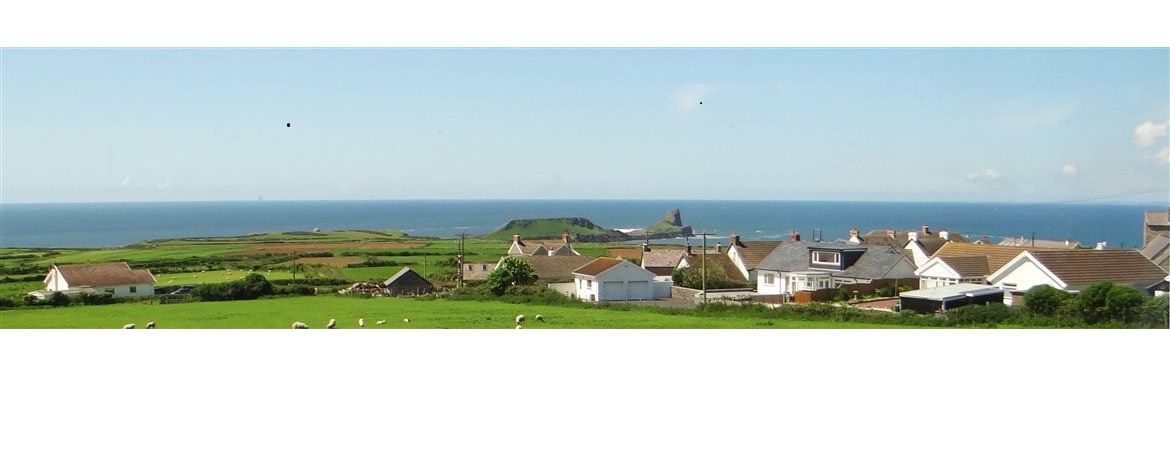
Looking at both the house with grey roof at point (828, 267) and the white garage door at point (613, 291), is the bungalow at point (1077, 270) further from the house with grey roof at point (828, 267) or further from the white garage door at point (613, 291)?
the white garage door at point (613, 291)

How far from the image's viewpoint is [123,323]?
12.4 meters

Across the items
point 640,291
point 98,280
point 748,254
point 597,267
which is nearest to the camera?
point 98,280

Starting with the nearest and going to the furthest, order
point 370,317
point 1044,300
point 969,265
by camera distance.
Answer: point 1044,300 → point 370,317 → point 969,265

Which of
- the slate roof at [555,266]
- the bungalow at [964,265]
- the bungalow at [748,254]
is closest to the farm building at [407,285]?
the slate roof at [555,266]

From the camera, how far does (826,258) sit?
19.3m

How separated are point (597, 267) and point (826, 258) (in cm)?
541

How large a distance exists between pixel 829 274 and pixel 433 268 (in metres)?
8.88

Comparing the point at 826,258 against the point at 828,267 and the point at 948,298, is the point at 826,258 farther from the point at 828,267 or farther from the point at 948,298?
the point at 948,298

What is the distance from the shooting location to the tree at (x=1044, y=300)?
41.6 ft

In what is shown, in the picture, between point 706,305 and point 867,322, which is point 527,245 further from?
point 867,322

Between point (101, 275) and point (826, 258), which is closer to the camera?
point (101, 275)

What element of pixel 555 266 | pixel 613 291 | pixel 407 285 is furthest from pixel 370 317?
pixel 555 266

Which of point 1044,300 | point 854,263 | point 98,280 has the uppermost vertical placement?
point 98,280
